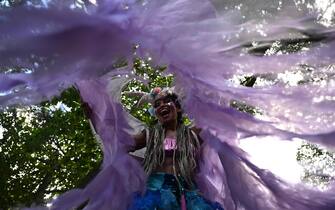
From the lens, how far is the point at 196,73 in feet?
8.61

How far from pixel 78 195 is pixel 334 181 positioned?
148cm

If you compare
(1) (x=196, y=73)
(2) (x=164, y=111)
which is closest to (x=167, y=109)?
(2) (x=164, y=111)

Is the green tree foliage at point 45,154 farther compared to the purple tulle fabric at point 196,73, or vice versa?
the green tree foliage at point 45,154

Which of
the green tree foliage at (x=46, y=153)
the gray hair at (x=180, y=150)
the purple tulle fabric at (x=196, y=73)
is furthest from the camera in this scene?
the green tree foliage at (x=46, y=153)

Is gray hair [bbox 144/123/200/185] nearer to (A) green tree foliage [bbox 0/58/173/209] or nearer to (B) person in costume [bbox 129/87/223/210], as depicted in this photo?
(B) person in costume [bbox 129/87/223/210]

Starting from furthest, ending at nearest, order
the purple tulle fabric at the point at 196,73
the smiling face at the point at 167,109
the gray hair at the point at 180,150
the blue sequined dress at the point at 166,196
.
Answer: the smiling face at the point at 167,109
the gray hair at the point at 180,150
the blue sequined dress at the point at 166,196
the purple tulle fabric at the point at 196,73

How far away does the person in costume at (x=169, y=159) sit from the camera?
2965mm

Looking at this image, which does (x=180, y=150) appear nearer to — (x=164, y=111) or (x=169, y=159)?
(x=169, y=159)

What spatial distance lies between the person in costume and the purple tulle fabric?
0.38 ft

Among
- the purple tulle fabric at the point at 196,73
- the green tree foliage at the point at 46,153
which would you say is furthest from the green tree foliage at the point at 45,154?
the purple tulle fabric at the point at 196,73

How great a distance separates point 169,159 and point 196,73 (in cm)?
79

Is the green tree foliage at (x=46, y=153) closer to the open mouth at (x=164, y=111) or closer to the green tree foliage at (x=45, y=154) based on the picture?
the green tree foliage at (x=45, y=154)

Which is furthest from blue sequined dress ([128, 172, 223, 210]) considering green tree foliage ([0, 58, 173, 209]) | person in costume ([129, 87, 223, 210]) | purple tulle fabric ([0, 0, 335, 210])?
green tree foliage ([0, 58, 173, 209])

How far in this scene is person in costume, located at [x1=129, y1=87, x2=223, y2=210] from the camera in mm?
2965
